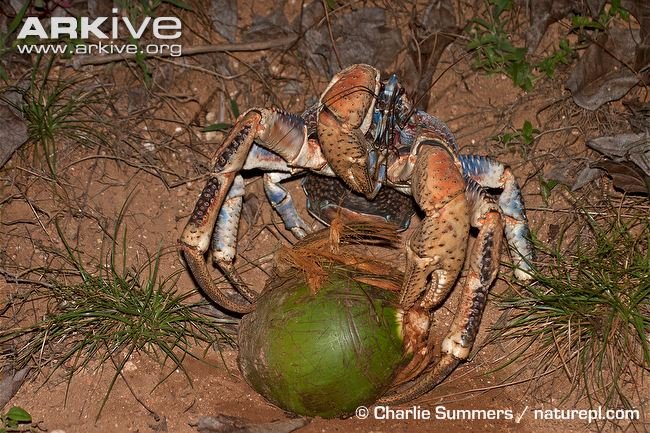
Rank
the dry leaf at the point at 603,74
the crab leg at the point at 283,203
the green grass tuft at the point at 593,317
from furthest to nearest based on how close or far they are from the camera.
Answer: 1. the dry leaf at the point at 603,74
2. the crab leg at the point at 283,203
3. the green grass tuft at the point at 593,317

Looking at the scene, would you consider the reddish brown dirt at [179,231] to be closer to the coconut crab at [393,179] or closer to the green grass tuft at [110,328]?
the green grass tuft at [110,328]

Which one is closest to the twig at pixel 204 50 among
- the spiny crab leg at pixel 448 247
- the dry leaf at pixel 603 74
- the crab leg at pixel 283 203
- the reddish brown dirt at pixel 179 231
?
the reddish brown dirt at pixel 179 231

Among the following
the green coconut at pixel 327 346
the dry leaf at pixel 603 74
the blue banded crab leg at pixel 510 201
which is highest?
the dry leaf at pixel 603 74

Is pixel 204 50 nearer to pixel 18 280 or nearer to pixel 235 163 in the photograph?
pixel 235 163

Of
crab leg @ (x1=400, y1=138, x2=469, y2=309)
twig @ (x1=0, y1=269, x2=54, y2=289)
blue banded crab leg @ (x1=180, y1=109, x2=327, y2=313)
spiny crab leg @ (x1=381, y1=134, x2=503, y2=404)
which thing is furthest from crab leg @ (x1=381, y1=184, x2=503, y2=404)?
twig @ (x1=0, y1=269, x2=54, y2=289)

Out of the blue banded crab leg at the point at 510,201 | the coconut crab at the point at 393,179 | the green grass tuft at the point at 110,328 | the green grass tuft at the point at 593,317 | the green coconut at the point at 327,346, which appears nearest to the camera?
the green coconut at the point at 327,346

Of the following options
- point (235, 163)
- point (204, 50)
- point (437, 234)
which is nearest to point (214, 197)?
point (235, 163)

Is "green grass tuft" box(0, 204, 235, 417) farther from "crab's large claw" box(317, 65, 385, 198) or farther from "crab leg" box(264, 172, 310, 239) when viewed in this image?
"crab's large claw" box(317, 65, 385, 198)

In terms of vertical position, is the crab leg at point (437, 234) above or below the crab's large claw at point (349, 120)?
below

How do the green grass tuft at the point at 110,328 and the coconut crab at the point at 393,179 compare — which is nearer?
the coconut crab at the point at 393,179
